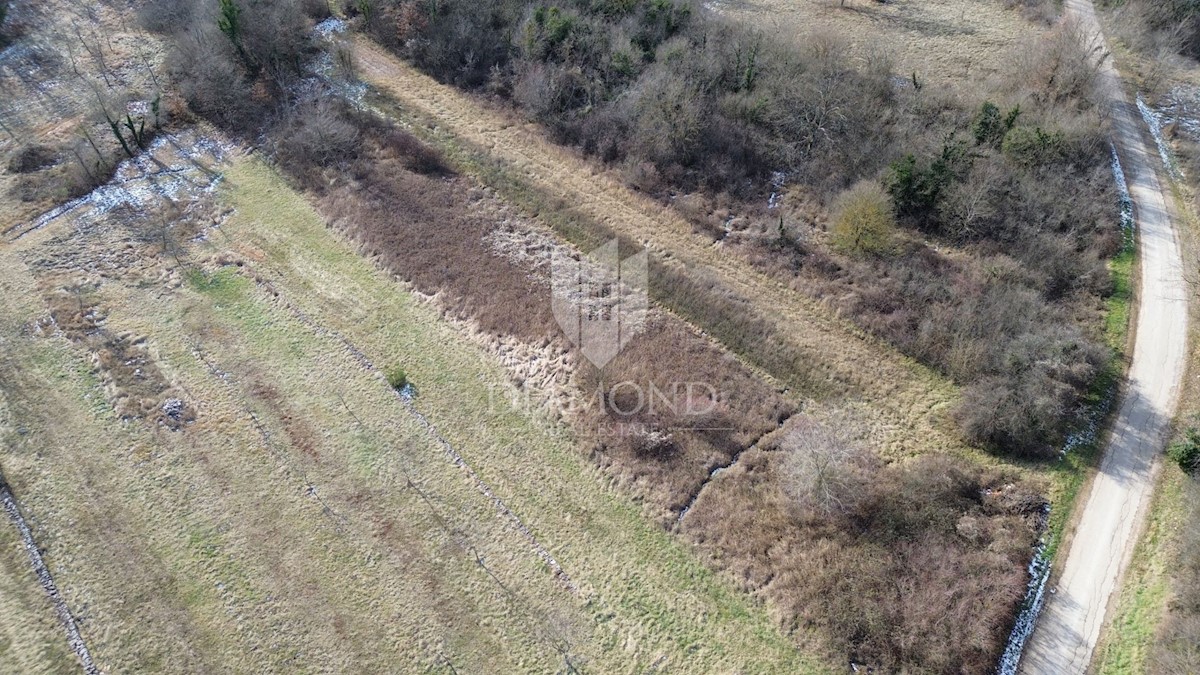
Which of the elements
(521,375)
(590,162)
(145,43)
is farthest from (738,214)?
(145,43)

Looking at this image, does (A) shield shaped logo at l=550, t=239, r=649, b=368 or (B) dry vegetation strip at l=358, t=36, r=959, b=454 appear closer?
(B) dry vegetation strip at l=358, t=36, r=959, b=454

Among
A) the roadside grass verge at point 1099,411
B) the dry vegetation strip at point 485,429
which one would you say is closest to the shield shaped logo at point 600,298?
the dry vegetation strip at point 485,429

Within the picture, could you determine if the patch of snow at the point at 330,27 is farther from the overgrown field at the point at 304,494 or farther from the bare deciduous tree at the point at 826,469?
the bare deciduous tree at the point at 826,469

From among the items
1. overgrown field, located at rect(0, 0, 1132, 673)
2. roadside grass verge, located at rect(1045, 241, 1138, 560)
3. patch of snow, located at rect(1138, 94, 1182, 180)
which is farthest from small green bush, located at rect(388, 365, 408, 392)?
patch of snow, located at rect(1138, 94, 1182, 180)

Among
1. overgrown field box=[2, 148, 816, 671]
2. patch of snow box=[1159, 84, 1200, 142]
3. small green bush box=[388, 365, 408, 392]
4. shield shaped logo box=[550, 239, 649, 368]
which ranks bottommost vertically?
overgrown field box=[2, 148, 816, 671]

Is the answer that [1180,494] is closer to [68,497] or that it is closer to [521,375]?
[521,375]

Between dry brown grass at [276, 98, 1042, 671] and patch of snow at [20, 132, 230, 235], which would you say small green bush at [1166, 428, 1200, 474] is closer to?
dry brown grass at [276, 98, 1042, 671]

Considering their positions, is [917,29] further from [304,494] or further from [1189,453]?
[304,494]
